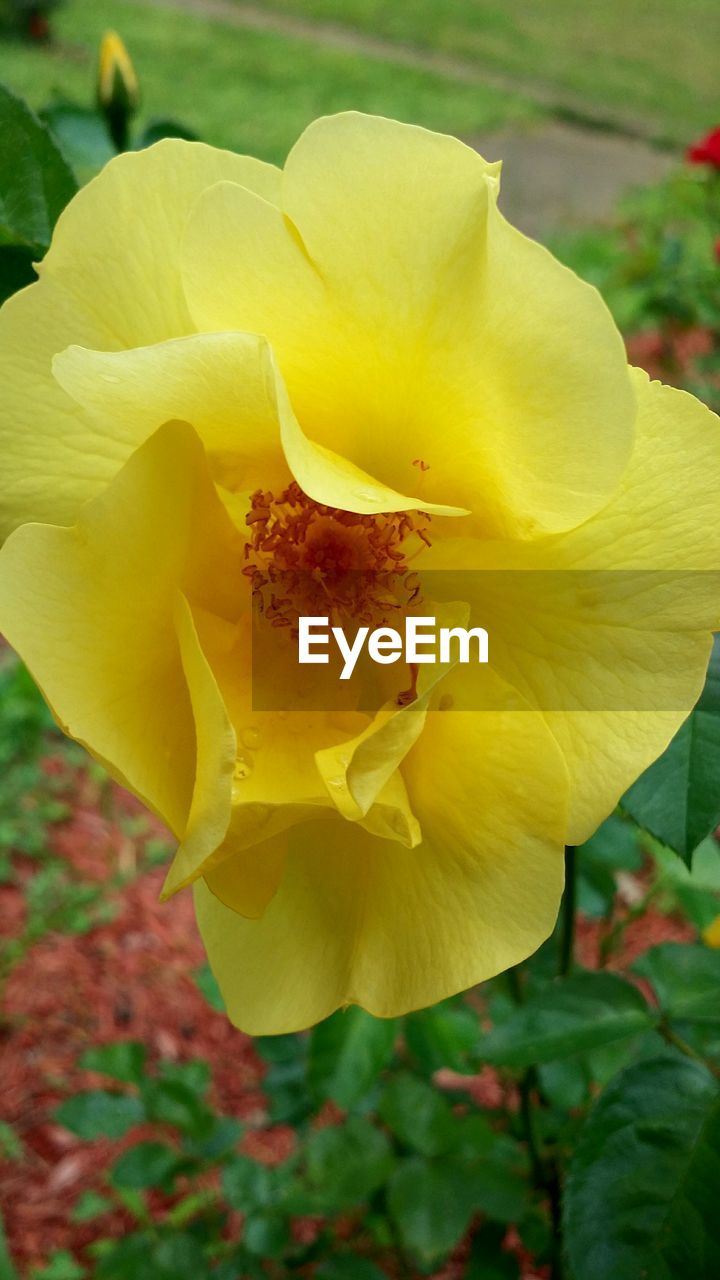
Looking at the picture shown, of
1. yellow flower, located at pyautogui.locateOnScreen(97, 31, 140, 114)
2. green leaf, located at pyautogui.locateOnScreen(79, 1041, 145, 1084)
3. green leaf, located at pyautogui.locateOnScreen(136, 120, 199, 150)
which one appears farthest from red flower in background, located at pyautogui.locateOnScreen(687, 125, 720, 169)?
green leaf, located at pyautogui.locateOnScreen(79, 1041, 145, 1084)

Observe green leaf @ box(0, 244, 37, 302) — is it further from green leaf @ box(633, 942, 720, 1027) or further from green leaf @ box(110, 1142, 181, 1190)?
green leaf @ box(110, 1142, 181, 1190)

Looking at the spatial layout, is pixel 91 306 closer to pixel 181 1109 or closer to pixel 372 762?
pixel 372 762

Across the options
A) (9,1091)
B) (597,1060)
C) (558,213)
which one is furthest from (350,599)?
(558,213)

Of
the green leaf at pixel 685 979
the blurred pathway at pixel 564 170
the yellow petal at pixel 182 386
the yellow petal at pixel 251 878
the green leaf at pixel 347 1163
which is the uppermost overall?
the yellow petal at pixel 182 386

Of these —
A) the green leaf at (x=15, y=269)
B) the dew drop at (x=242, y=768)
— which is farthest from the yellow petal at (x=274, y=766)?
the green leaf at (x=15, y=269)

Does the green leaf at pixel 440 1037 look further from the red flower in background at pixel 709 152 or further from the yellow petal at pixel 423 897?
the red flower in background at pixel 709 152

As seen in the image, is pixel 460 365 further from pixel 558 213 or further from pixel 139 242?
pixel 558 213
